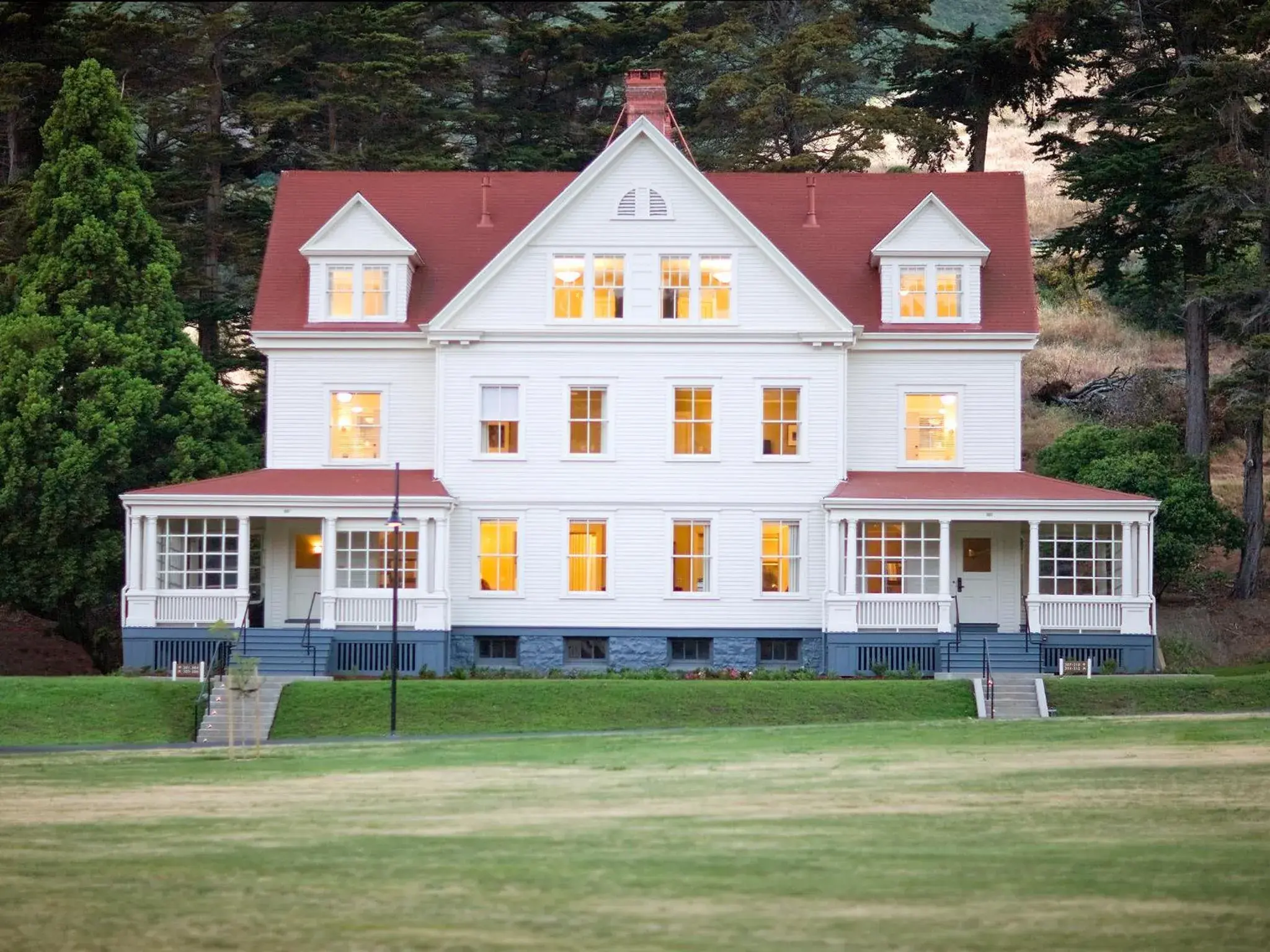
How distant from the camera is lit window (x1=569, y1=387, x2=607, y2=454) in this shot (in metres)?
42.5

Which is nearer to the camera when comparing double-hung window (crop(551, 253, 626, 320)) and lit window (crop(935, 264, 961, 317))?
double-hung window (crop(551, 253, 626, 320))

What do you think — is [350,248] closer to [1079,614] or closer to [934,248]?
[934,248]

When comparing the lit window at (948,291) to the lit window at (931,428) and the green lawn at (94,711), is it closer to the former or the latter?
the lit window at (931,428)

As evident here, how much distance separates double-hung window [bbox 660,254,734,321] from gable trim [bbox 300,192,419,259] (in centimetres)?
574

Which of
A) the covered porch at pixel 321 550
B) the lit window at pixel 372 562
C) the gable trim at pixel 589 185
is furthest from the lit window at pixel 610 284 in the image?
the lit window at pixel 372 562

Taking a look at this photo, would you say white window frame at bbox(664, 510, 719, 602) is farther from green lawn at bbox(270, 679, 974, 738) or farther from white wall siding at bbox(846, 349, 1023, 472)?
green lawn at bbox(270, 679, 974, 738)

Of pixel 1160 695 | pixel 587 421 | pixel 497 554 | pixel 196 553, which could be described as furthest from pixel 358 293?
pixel 1160 695

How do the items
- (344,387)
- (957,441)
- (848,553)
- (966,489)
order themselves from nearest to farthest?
(848,553) → (966,489) → (957,441) → (344,387)

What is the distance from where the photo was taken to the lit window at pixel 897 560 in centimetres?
4144

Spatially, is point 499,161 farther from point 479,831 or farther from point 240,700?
point 479,831

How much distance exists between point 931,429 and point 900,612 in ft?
15.2

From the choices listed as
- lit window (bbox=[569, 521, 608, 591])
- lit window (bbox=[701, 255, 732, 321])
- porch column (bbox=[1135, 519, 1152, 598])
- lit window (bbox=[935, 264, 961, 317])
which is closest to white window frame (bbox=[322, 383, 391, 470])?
lit window (bbox=[569, 521, 608, 591])

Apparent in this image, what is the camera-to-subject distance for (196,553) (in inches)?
1631

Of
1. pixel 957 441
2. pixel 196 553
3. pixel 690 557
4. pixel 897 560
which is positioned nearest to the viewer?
pixel 196 553
